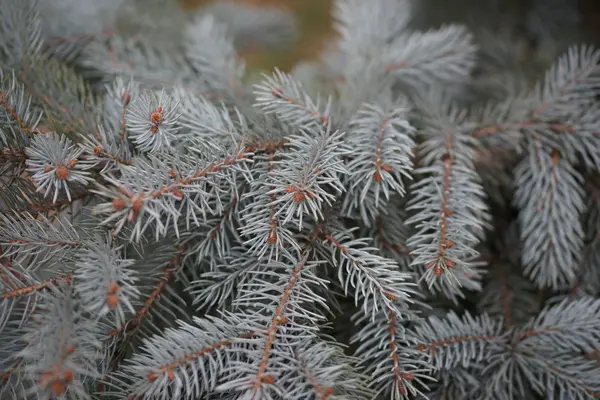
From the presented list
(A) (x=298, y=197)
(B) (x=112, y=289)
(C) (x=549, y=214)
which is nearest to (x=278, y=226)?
(A) (x=298, y=197)

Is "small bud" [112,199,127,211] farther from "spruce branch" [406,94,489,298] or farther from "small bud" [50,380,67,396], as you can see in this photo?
"spruce branch" [406,94,489,298]

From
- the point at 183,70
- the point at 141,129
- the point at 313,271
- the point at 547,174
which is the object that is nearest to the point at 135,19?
the point at 183,70

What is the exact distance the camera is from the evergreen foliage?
1.34 ft

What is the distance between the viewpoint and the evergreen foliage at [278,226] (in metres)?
0.41

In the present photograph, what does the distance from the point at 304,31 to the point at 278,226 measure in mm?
1004

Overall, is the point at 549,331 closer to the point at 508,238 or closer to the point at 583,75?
the point at 508,238

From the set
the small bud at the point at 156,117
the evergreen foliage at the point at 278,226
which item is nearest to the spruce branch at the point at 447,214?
the evergreen foliage at the point at 278,226

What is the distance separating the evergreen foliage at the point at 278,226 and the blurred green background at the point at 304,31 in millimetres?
573

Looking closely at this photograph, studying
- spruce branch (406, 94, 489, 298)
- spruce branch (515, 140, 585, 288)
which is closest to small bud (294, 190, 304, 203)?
spruce branch (406, 94, 489, 298)

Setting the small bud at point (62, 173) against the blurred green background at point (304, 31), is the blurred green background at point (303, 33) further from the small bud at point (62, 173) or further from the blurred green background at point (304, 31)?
the small bud at point (62, 173)

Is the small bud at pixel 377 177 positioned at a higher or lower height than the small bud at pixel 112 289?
higher

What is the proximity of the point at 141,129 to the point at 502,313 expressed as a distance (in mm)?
448

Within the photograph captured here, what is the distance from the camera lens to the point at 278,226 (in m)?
0.44

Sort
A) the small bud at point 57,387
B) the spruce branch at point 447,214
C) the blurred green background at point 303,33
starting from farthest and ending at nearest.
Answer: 1. the blurred green background at point 303,33
2. the spruce branch at point 447,214
3. the small bud at point 57,387
